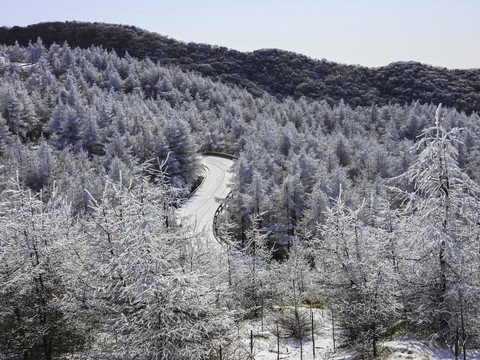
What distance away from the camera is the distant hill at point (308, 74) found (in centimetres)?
Result: 14288

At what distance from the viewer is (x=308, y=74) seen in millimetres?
166375

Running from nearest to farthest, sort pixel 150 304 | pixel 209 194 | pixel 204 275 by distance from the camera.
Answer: pixel 150 304
pixel 204 275
pixel 209 194

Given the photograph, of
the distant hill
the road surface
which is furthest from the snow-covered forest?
the distant hill

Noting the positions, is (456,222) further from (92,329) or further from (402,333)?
(92,329)

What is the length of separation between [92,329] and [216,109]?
8680 cm

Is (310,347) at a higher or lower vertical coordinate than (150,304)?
lower

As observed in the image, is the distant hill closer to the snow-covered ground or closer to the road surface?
the road surface

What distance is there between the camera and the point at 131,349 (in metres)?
8.73

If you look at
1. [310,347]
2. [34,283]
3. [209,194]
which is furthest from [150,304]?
[209,194]

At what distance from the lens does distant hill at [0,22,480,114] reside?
14288cm

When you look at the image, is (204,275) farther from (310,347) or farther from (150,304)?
(310,347)

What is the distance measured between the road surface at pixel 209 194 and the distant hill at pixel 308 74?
79108 millimetres

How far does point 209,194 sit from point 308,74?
126m

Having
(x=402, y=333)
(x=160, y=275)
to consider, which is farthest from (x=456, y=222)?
(x=160, y=275)
